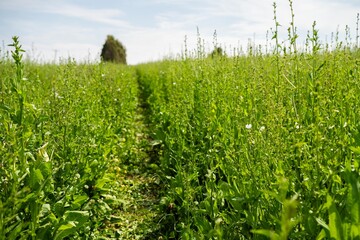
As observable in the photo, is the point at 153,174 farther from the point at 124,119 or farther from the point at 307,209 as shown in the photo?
the point at 307,209

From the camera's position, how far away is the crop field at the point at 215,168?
79.4 inches

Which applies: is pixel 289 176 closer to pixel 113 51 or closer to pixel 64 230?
pixel 64 230

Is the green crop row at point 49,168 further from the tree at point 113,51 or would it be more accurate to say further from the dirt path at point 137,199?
the tree at point 113,51

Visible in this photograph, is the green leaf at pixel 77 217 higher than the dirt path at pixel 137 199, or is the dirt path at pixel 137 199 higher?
the green leaf at pixel 77 217

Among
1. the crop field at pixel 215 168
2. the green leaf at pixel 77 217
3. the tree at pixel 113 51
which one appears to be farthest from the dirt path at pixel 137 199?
the tree at pixel 113 51

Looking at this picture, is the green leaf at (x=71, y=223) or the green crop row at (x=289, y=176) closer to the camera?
the green crop row at (x=289, y=176)

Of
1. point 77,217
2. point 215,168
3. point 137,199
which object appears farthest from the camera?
point 137,199

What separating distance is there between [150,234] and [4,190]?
1587 millimetres

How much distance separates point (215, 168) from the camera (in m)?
2.89

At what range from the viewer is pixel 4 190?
2.32m

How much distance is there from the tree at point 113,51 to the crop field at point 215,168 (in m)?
21.1

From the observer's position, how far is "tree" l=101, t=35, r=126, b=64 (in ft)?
84.6

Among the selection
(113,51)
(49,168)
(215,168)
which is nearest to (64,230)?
(49,168)

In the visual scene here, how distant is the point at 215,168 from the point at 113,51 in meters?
24.3
